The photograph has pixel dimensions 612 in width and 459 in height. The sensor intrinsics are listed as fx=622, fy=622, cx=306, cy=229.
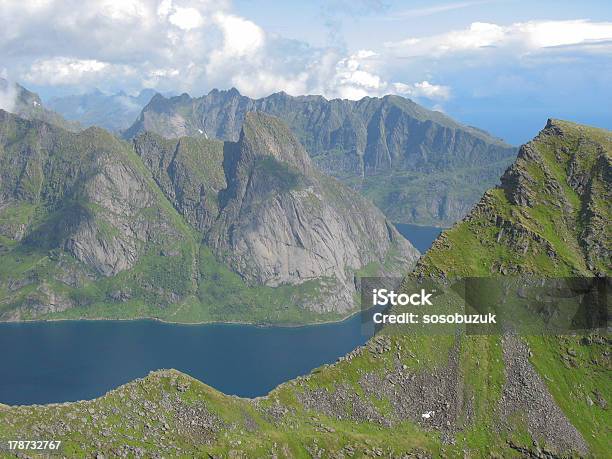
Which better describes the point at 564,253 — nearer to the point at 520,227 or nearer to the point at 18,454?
the point at 520,227

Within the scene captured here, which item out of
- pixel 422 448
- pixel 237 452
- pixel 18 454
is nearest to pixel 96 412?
pixel 18 454
